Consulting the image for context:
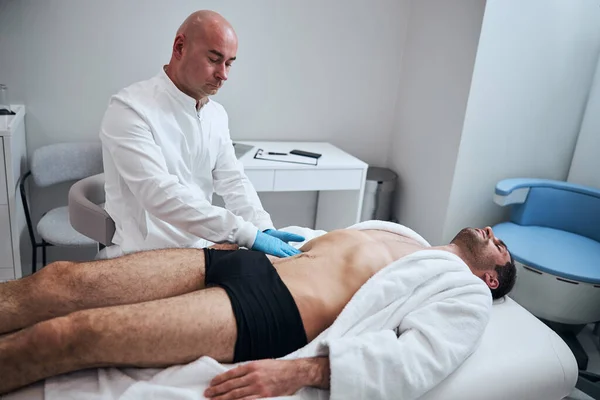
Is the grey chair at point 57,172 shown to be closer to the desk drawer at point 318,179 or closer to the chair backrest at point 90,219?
the chair backrest at point 90,219

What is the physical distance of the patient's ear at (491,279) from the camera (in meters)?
1.77

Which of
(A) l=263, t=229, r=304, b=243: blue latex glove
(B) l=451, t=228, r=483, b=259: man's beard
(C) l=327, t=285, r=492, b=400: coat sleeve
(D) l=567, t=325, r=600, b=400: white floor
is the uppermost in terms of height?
(B) l=451, t=228, r=483, b=259: man's beard

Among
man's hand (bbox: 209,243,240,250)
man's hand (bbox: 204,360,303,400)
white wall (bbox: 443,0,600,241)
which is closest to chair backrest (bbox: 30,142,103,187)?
man's hand (bbox: 209,243,240,250)

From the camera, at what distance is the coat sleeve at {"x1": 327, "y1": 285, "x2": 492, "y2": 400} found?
1.26 metres

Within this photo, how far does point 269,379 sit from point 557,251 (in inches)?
67.6

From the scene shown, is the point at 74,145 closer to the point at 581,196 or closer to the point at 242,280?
the point at 242,280

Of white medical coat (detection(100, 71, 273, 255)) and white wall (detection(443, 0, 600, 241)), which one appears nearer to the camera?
white medical coat (detection(100, 71, 273, 255))

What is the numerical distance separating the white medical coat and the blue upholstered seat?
120cm

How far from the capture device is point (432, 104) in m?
2.94

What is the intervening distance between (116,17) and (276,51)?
2.82 ft

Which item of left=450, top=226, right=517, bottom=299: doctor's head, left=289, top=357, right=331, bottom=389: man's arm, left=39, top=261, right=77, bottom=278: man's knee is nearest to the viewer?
left=289, top=357, right=331, bottom=389: man's arm

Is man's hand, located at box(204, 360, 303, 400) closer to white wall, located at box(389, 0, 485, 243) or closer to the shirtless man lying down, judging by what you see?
the shirtless man lying down

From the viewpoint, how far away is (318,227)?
3.31m

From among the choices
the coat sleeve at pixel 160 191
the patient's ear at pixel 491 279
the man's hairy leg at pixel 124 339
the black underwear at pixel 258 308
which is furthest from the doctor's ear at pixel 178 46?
the patient's ear at pixel 491 279
